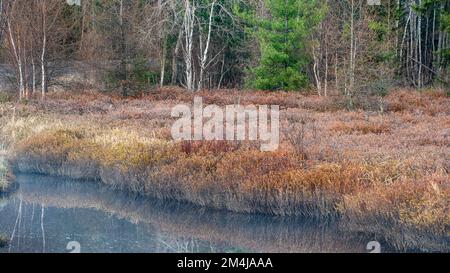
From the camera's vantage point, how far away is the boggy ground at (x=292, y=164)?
9367 mm

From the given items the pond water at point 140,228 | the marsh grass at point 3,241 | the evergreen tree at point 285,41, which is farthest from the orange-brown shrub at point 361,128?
the evergreen tree at point 285,41

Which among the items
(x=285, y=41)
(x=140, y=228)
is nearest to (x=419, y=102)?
(x=285, y=41)

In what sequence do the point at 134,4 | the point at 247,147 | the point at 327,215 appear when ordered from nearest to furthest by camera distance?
the point at 327,215 → the point at 247,147 → the point at 134,4

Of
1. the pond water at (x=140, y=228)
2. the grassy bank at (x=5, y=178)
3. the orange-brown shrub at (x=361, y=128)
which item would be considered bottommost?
the pond water at (x=140, y=228)

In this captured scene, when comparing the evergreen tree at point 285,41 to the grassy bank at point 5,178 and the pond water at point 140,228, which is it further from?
the pond water at point 140,228

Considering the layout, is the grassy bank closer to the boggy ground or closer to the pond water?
the pond water

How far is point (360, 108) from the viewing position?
20562mm

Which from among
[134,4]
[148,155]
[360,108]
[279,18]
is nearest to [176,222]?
[148,155]

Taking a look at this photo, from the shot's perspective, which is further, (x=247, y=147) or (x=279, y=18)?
(x=279, y=18)

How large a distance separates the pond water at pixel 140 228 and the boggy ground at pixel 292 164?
315mm

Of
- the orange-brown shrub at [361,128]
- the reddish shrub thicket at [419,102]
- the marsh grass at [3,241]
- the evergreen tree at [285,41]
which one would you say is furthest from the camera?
the evergreen tree at [285,41]

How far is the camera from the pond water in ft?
30.9
